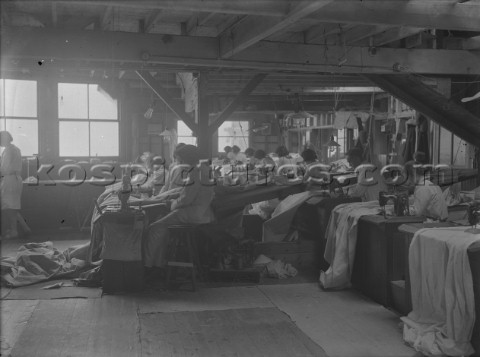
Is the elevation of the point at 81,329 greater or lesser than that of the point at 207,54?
lesser

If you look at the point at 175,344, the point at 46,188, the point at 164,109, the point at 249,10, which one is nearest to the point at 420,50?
the point at 249,10

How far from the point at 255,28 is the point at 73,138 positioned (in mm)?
9727

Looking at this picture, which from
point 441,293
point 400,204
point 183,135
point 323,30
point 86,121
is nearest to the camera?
point 441,293

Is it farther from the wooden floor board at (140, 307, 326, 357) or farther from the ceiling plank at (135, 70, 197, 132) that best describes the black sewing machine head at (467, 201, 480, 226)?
the ceiling plank at (135, 70, 197, 132)

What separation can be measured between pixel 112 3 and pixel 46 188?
7.20 meters

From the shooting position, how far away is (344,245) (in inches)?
232

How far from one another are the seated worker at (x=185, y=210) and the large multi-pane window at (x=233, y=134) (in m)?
13.5

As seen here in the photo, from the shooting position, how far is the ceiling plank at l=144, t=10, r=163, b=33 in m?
5.08

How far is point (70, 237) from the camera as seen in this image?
9.24 metres

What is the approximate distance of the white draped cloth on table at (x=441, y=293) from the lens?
388 centimetres

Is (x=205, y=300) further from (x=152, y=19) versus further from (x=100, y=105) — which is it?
(x=100, y=105)

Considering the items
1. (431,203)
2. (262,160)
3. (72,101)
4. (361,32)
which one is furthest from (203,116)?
(72,101)

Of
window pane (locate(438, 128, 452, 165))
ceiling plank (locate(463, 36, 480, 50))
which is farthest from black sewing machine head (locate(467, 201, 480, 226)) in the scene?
window pane (locate(438, 128, 452, 165))

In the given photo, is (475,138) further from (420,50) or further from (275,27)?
(275,27)
